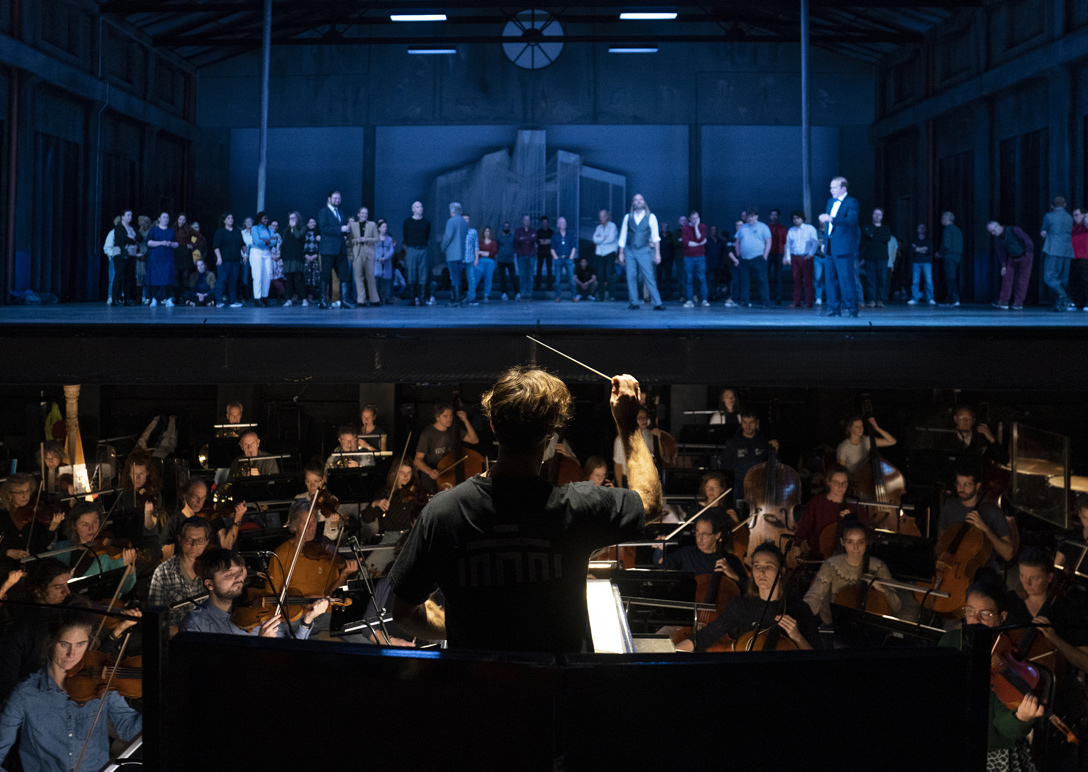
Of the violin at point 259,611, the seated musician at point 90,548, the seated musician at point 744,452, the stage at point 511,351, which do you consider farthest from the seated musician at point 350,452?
the seated musician at point 744,452

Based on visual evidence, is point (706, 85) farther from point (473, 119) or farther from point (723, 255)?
point (723, 255)

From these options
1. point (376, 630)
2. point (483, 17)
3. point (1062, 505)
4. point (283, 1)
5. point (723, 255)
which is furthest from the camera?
point (483, 17)

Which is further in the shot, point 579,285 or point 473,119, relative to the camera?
point 473,119

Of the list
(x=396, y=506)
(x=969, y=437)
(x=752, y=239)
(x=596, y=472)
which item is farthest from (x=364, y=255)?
(x=969, y=437)

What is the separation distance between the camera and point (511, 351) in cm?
871

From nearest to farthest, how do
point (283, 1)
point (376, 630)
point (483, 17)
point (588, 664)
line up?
1. point (588, 664)
2. point (376, 630)
3. point (283, 1)
4. point (483, 17)

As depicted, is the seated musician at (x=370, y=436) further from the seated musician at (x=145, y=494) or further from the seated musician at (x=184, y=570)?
the seated musician at (x=184, y=570)

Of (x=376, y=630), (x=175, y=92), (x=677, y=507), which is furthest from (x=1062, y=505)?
(x=175, y=92)

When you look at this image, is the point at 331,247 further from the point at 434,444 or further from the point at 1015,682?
the point at 1015,682

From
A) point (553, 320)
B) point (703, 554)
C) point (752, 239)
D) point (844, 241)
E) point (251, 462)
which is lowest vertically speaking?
point (703, 554)

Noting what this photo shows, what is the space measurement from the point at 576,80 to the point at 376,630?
667 inches

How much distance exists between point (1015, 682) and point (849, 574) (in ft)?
6.03

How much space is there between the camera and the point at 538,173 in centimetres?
2030

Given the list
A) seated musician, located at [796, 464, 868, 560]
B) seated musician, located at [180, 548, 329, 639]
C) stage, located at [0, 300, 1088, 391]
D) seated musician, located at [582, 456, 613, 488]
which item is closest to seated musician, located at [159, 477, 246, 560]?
seated musician, located at [180, 548, 329, 639]
